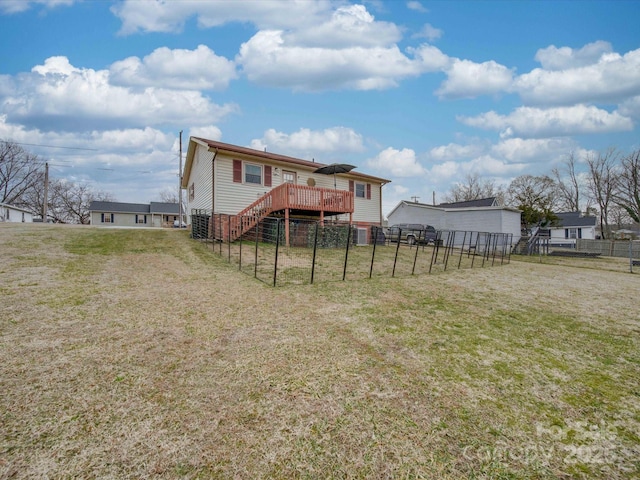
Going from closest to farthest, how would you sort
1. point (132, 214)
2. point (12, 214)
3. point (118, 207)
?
1. point (12, 214)
2. point (118, 207)
3. point (132, 214)

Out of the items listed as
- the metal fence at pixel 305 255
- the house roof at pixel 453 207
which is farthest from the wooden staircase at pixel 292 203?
the house roof at pixel 453 207

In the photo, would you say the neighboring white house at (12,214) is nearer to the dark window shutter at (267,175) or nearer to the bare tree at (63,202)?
the bare tree at (63,202)

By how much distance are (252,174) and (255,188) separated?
744 mm

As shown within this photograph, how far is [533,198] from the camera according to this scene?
88.7 feet

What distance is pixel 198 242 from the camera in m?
13.1

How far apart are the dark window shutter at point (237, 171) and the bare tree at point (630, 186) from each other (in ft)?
118

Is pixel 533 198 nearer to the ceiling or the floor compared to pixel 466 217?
nearer to the ceiling

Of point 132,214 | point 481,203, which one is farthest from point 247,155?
point 132,214

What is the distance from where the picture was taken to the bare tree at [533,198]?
24672 millimetres

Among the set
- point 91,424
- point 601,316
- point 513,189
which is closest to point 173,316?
point 91,424

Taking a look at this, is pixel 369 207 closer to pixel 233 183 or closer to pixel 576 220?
pixel 233 183

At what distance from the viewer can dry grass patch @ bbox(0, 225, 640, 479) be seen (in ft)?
5.97

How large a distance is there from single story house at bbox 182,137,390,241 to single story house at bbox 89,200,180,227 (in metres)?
27.5

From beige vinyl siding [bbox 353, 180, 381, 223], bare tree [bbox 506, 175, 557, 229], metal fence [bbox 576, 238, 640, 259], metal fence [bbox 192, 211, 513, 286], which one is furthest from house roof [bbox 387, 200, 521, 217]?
beige vinyl siding [bbox 353, 180, 381, 223]
